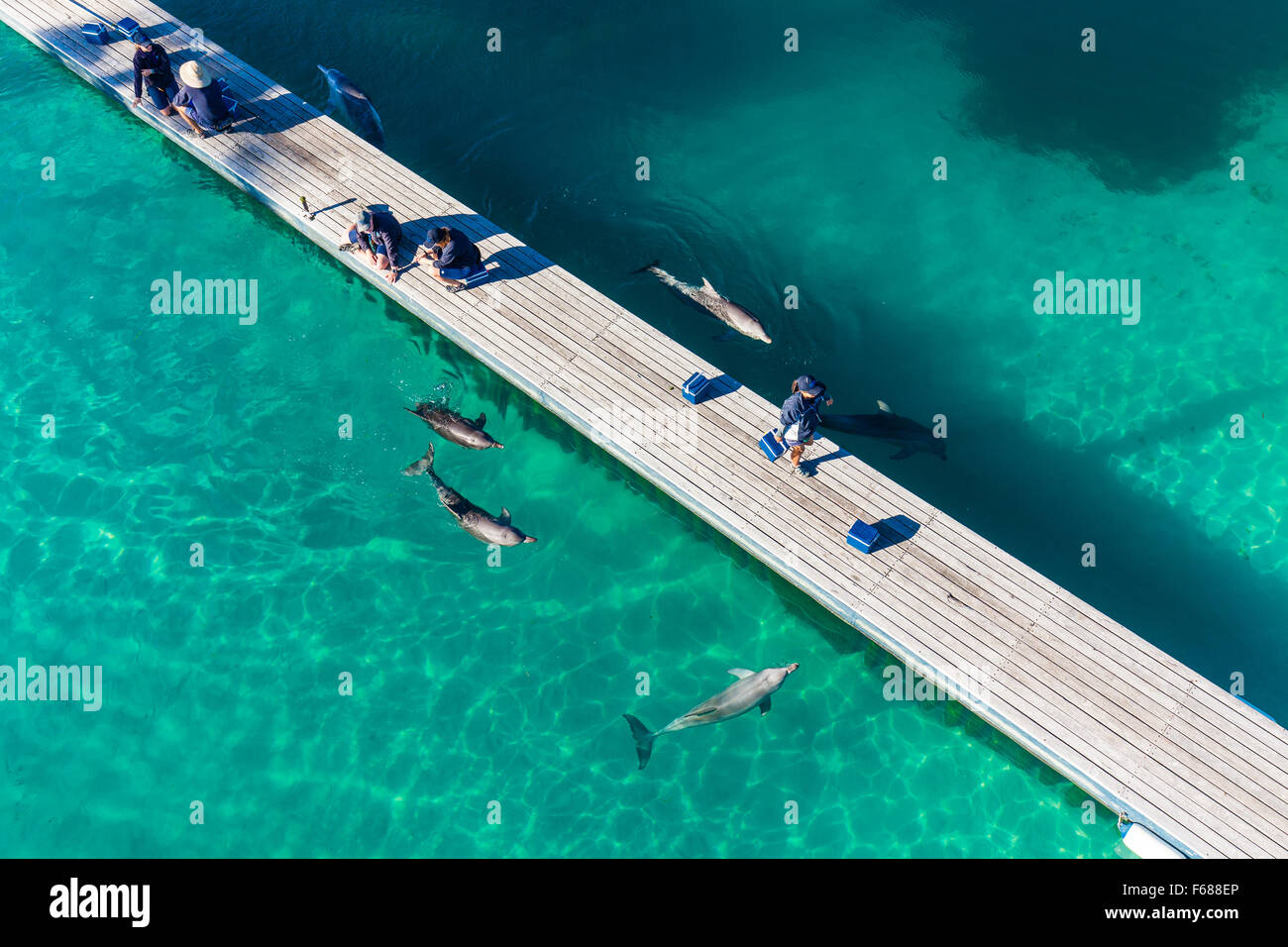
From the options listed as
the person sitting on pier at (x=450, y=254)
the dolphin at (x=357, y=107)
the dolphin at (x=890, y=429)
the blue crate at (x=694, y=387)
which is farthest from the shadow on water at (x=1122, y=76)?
the dolphin at (x=357, y=107)

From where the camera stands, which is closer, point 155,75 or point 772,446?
point 772,446

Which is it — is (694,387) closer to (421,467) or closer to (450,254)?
(421,467)

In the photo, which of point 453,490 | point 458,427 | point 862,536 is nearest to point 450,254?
point 458,427

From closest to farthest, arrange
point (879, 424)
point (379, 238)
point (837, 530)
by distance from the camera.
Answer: point (837, 530) < point (879, 424) < point (379, 238)

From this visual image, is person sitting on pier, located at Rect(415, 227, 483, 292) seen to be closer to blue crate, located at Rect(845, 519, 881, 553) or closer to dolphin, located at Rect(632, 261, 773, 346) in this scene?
dolphin, located at Rect(632, 261, 773, 346)

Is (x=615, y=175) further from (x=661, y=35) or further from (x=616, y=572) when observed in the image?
(x=616, y=572)

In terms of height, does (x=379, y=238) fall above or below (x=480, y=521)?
above
